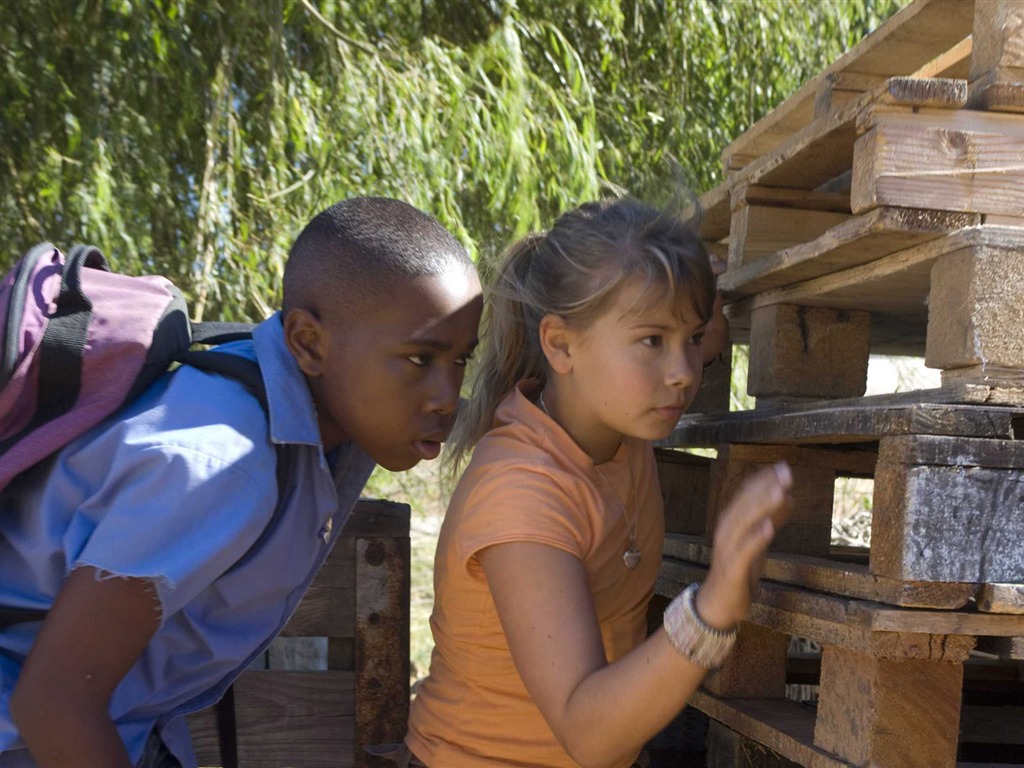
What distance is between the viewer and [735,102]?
5785mm

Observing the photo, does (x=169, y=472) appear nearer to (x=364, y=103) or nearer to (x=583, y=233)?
(x=583, y=233)

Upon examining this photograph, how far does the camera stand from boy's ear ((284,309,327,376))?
2.11m

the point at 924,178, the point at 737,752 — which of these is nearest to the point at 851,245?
the point at 924,178

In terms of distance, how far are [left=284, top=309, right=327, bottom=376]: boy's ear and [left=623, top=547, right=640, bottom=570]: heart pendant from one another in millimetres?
654

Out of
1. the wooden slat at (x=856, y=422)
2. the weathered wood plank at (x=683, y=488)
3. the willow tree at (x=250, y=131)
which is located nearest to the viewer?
the wooden slat at (x=856, y=422)

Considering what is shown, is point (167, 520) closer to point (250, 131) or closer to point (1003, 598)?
point (1003, 598)

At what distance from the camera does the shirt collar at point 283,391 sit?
1.87 m

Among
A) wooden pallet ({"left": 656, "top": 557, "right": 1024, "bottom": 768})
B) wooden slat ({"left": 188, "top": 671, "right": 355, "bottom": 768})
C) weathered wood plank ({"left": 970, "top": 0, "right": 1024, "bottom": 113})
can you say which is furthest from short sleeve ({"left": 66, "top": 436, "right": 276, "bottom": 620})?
weathered wood plank ({"left": 970, "top": 0, "right": 1024, "bottom": 113})

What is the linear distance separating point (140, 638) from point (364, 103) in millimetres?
3400

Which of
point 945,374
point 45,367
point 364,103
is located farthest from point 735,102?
point 45,367

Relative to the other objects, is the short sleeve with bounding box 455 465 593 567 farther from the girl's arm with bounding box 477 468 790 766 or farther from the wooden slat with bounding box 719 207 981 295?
the wooden slat with bounding box 719 207 981 295

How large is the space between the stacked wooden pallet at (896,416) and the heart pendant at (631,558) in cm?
20

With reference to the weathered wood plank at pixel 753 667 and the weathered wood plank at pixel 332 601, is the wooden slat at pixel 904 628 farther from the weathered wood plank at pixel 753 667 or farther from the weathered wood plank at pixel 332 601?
the weathered wood plank at pixel 332 601

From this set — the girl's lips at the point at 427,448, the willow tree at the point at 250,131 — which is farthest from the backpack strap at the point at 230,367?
the willow tree at the point at 250,131
